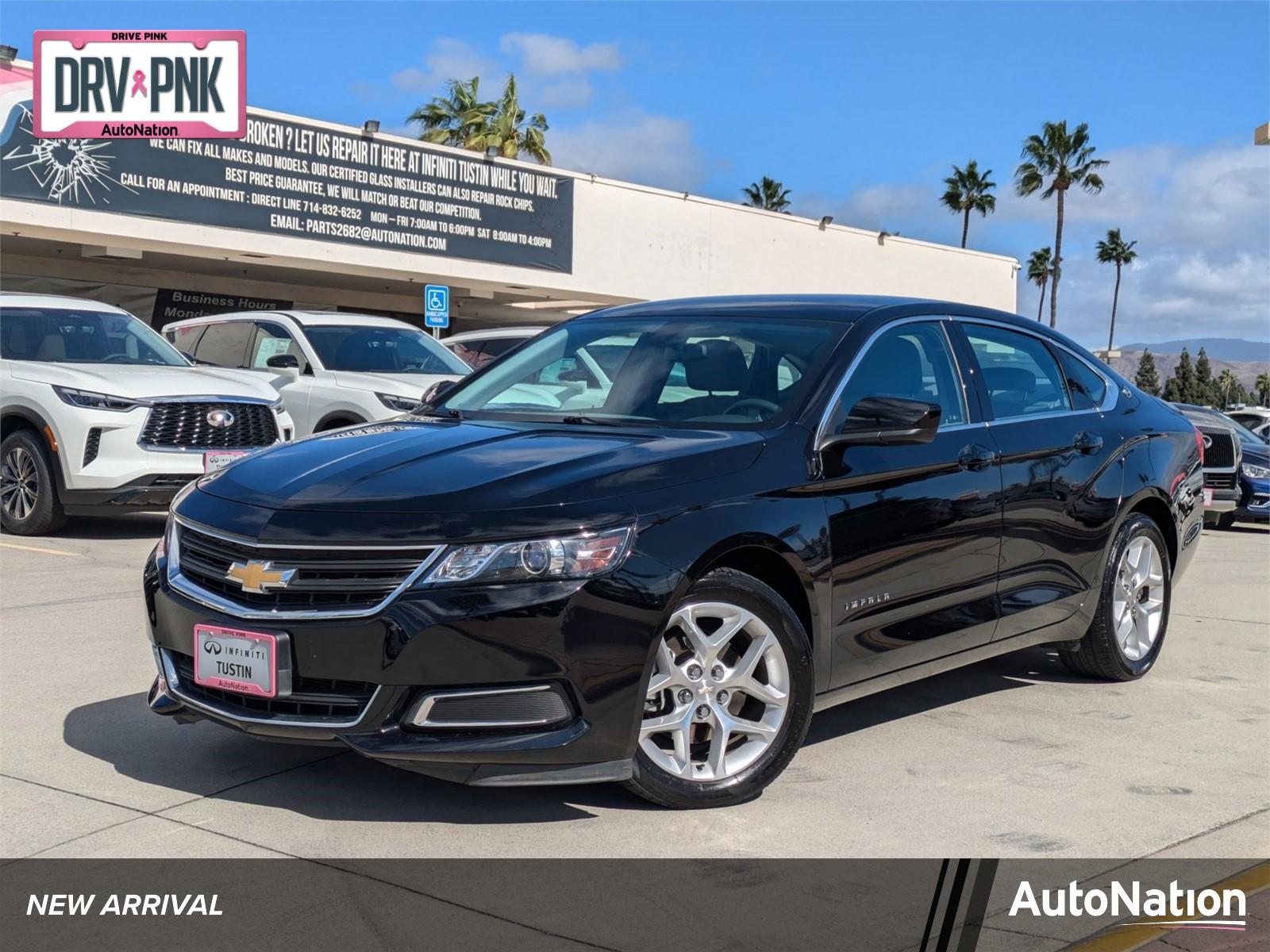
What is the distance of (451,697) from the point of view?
4.11 meters

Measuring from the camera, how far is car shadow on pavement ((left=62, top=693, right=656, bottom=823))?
446cm

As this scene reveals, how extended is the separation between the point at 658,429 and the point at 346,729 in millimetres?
1493

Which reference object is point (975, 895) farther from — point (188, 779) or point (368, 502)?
point (188, 779)

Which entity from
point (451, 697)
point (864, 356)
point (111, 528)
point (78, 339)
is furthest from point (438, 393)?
point (111, 528)

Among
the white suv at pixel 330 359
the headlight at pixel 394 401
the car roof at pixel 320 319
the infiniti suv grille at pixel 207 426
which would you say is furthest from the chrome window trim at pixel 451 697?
the car roof at pixel 320 319

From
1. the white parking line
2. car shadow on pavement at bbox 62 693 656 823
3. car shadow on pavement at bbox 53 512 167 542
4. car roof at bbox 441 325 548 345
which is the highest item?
car roof at bbox 441 325 548 345

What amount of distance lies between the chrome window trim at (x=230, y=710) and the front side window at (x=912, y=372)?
2.01 meters

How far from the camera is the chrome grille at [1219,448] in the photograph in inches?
642

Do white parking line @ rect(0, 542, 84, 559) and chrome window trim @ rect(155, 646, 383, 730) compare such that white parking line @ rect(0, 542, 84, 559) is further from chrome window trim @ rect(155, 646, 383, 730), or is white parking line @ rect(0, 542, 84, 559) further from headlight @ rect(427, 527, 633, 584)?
headlight @ rect(427, 527, 633, 584)

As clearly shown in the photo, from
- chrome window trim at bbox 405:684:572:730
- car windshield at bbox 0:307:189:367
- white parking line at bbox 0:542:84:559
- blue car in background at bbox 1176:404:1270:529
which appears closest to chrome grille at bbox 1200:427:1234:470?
blue car in background at bbox 1176:404:1270:529

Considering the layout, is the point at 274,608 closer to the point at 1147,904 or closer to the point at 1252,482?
the point at 1147,904

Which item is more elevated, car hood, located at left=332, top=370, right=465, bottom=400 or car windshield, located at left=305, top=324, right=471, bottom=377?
car windshield, located at left=305, top=324, right=471, bottom=377

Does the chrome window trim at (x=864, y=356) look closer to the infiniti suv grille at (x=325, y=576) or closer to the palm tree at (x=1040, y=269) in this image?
the infiniti suv grille at (x=325, y=576)

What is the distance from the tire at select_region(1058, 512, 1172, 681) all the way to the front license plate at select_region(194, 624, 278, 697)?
12.2ft
